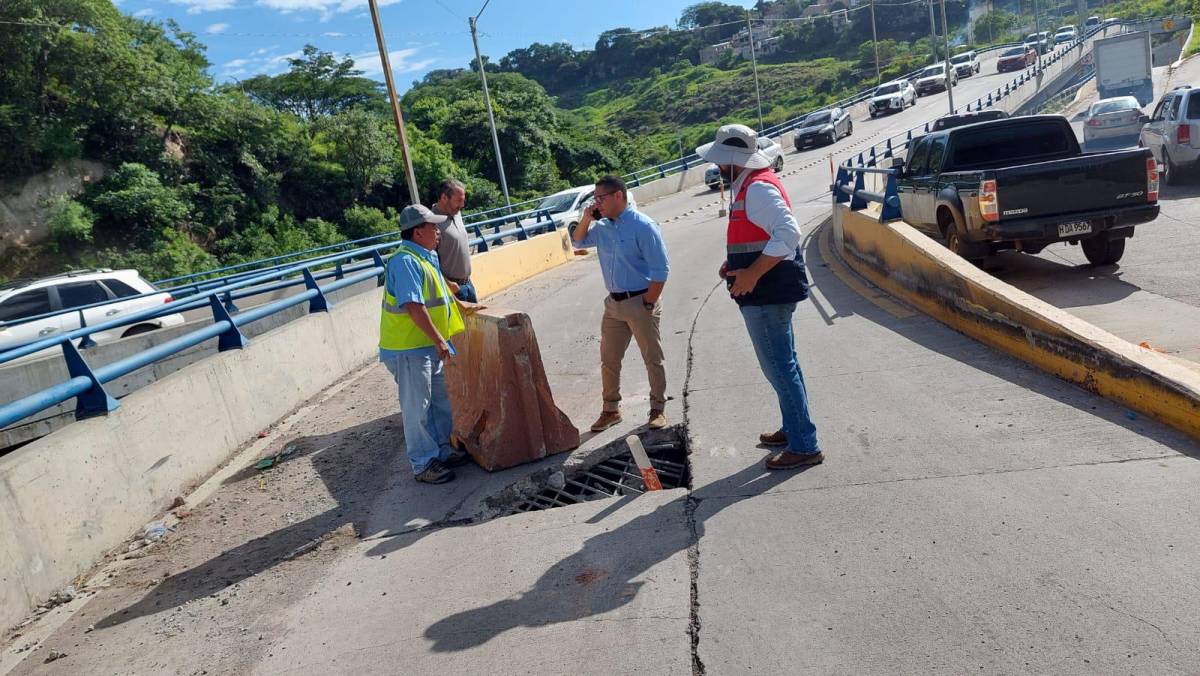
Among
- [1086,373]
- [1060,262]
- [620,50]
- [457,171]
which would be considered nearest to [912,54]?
[620,50]

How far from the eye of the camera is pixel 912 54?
335 ft

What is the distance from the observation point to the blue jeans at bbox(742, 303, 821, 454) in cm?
515

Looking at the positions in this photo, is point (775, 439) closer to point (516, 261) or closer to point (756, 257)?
point (756, 257)

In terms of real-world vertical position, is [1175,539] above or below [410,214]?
below

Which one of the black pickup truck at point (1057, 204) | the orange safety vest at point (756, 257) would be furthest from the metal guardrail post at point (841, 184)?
the orange safety vest at point (756, 257)

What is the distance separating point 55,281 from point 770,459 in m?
14.4

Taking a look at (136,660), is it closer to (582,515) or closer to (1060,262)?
(582,515)

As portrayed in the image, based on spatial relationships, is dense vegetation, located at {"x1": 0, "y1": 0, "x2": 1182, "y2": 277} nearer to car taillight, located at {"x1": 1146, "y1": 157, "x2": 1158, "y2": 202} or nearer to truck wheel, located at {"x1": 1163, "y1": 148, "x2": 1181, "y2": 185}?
truck wheel, located at {"x1": 1163, "y1": 148, "x2": 1181, "y2": 185}

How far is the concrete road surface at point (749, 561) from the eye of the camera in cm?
344

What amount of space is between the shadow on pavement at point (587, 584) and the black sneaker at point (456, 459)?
81.0 inches

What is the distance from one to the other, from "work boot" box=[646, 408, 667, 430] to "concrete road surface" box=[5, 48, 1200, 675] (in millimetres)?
198

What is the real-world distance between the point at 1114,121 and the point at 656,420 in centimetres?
2329

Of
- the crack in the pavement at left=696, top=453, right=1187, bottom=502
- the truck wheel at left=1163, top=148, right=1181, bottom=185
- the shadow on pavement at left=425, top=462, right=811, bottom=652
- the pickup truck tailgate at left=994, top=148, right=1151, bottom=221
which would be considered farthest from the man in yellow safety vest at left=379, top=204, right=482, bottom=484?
the truck wheel at left=1163, top=148, right=1181, bottom=185

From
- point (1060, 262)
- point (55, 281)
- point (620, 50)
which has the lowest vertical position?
point (1060, 262)
